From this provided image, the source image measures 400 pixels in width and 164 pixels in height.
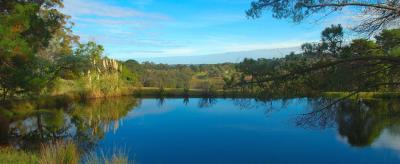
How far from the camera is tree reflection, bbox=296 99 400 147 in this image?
18.7 feet

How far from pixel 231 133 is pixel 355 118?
13.2ft

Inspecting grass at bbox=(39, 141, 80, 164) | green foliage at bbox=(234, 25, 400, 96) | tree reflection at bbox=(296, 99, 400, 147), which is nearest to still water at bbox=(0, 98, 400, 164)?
tree reflection at bbox=(296, 99, 400, 147)

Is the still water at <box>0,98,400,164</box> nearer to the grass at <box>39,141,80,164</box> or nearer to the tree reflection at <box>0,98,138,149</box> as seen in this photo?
the tree reflection at <box>0,98,138,149</box>

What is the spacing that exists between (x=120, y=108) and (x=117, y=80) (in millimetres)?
5004

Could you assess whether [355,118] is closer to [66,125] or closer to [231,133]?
[231,133]

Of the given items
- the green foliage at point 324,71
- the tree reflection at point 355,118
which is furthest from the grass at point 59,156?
the tree reflection at point 355,118

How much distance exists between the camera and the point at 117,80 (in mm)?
23125

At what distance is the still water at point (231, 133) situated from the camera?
23.5 feet

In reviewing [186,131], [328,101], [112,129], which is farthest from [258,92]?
[112,129]

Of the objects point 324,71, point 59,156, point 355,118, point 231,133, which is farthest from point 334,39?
point 355,118

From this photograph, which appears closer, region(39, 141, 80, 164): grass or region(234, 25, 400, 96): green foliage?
region(234, 25, 400, 96): green foliage

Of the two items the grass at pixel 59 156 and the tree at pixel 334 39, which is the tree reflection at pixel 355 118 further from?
the grass at pixel 59 156

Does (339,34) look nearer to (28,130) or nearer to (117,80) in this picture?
(28,130)

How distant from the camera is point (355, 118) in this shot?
12.8 m
